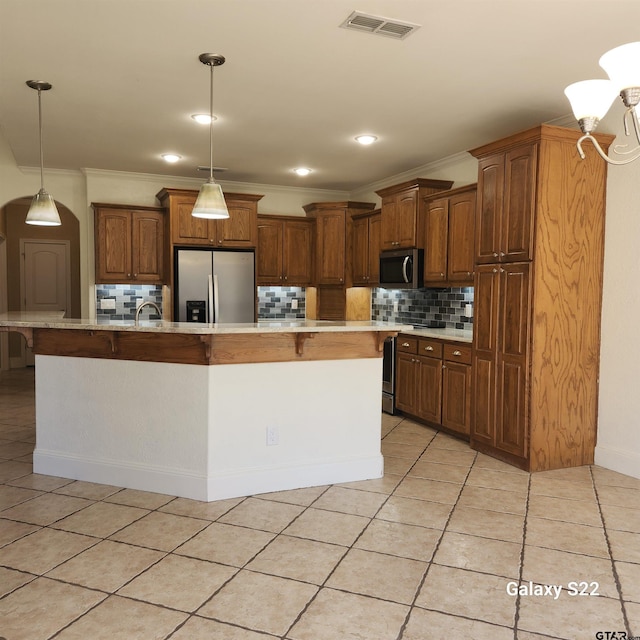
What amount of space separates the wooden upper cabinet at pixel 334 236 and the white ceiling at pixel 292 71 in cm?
145

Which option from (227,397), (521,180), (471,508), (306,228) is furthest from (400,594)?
(306,228)

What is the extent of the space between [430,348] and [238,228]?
2651mm

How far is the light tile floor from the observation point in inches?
82.9

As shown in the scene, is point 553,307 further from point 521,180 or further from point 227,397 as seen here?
point 227,397

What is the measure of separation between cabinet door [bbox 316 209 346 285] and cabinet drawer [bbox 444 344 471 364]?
7.53 ft

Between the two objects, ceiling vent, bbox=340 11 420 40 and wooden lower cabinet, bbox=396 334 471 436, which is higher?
ceiling vent, bbox=340 11 420 40

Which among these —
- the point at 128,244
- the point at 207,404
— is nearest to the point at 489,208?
the point at 207,404

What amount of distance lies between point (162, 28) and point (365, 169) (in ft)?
11.5

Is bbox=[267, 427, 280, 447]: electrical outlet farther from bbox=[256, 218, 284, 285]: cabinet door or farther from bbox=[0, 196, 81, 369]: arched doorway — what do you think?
bbox=[0, 196, 81, 369]: arched doorway

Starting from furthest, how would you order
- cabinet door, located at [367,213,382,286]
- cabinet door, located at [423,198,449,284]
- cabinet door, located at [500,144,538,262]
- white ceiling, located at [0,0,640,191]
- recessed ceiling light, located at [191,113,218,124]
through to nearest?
cabinet door, located at [367,213,382,286] → cabinet door, located at [423,198,449,284] → recessed ceiling light, located at [191,113,218,124] → cabinet door, located at [500,144,538,262] → white ceiling, located at [0,0,640,191]

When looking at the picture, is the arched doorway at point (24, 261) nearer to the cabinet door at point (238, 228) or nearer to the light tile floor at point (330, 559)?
the cabinet door at point (238, 228)

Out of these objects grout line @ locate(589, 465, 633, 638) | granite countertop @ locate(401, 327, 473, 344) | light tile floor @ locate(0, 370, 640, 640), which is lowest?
grout line @ locate(589, 465, 633, 638)

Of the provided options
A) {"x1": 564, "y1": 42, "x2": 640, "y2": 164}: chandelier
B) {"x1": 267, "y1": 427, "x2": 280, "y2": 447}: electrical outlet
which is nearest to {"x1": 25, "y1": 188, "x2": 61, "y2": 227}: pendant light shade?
{"x1": 267, "y1": 427, "x2": 280, "y2": 447}: electrical outlet

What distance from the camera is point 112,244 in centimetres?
619
